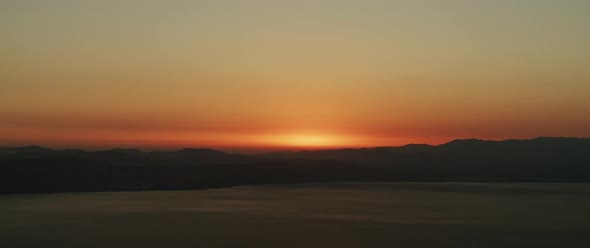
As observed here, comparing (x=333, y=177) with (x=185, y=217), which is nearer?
(x=185, y=217)

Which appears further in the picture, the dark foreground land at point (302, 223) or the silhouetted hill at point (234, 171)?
the silhouetted hill at point (234, 171)

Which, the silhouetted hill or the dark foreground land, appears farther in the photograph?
the silhouetted hill

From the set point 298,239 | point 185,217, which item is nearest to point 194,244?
point 298,239

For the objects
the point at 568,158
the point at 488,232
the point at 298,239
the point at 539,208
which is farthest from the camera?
the point at 568,158

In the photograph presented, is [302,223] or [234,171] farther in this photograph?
[234,171]

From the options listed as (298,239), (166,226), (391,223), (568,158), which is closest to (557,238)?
(391,223)

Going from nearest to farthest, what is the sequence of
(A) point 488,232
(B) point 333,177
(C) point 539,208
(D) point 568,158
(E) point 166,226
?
(A) point 488,232 < (E) point 166,226 < (C) point 539,208 < (B) point 333,177 < (D) point 568,158

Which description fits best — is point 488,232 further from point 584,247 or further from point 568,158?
point 568,158
